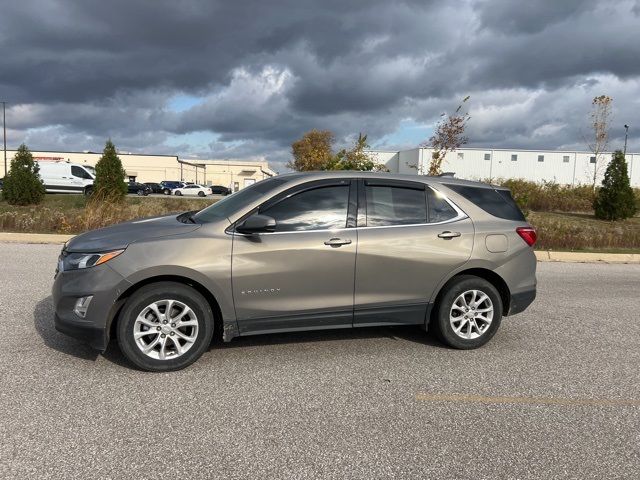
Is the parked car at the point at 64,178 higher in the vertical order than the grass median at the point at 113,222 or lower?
higher

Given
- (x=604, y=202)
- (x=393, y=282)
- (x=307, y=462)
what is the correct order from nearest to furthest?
(x=307, y=462) < (x=393, y=282) < (x=604, y=202)

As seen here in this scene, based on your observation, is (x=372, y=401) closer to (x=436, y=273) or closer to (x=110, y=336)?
(x=436, y=273)

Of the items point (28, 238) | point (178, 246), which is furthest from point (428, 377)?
point (28, 238)

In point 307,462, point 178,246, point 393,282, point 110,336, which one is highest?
point 178,246

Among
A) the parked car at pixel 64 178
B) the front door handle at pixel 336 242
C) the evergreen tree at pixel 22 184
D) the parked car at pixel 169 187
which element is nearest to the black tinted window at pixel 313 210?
the front door handle at pixel 336 242

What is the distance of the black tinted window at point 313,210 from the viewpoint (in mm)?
4594

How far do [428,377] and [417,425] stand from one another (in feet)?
2.99

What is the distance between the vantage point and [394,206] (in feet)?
16.2

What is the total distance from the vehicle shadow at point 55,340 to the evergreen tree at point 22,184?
1707cm

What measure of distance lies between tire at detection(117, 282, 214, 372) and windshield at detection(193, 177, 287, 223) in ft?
2.49

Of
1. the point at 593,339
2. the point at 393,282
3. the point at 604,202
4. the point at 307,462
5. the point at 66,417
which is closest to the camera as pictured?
the point at 307,462

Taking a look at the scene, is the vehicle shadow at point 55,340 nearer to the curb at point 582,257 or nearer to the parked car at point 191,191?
the curb at point 582,257

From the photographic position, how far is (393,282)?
4766 mm

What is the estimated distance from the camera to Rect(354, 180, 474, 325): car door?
470 centimetres
